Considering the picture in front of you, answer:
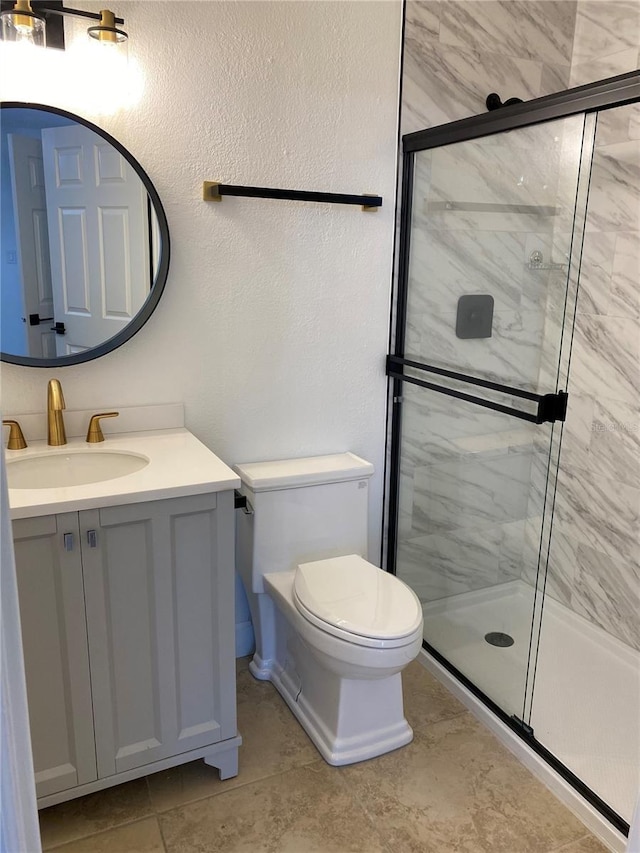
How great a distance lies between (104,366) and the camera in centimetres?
208

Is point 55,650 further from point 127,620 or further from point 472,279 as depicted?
point 472,279

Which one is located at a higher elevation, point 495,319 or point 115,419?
point 495,319

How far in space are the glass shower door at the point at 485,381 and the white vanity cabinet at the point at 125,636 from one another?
0.95 meters

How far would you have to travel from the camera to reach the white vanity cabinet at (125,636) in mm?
1584

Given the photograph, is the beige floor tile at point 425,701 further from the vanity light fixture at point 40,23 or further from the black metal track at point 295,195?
the vanity light fixture at point 40,23

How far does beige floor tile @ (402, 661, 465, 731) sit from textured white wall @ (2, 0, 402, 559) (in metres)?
0.87

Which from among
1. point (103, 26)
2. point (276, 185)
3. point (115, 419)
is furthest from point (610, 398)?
point (103, 26)

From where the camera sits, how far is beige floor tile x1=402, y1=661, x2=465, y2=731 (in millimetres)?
2201

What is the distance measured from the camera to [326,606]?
1944 millimetres

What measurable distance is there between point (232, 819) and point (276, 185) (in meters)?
1.88

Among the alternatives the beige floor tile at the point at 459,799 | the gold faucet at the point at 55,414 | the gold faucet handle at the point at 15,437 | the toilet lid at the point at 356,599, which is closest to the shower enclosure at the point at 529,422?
the beige floor tile at the point at 459,799

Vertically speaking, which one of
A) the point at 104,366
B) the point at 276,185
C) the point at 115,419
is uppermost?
the point at 276,185

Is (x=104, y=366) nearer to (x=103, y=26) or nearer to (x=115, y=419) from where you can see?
(x=115, y=419)

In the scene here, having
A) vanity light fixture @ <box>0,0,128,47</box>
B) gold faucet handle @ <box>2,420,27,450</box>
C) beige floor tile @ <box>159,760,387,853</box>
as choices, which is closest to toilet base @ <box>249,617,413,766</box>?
beige floor tile @ <box>159,760,387,853</box>
